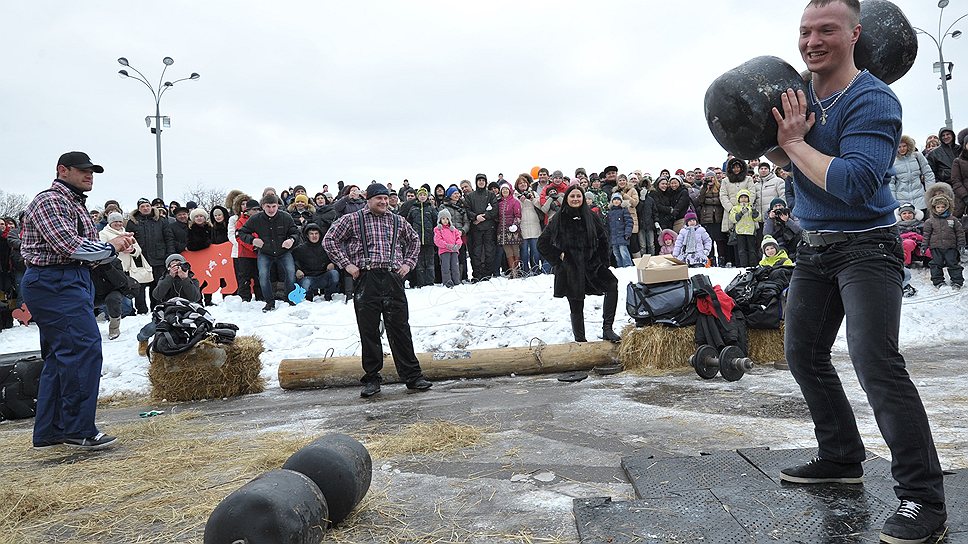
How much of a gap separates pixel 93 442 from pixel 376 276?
10.2 ft

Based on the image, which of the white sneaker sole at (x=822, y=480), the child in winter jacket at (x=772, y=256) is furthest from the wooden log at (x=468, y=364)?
the white sneaker sole at (x=822, y=480)

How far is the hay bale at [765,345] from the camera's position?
8.54 m

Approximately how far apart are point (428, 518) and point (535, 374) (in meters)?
5.34

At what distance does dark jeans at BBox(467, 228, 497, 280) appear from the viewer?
47.9ft

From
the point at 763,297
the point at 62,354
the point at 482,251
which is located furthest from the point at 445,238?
the point at 62,354

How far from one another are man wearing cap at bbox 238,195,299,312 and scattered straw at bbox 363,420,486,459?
7.93m

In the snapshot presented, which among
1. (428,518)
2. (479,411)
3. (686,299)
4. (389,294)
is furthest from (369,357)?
(428,518)

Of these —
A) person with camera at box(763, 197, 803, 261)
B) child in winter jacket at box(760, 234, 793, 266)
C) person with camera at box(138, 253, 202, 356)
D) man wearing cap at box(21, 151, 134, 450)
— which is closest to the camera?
man wearing cap at box(21, 151, 134, 450)

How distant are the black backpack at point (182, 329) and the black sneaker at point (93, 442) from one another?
2.49m

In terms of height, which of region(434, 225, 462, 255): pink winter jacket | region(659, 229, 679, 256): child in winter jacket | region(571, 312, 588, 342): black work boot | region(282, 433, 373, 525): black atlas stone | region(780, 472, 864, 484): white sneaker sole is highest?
region(434, 225, 462, 255): pink winter jacket

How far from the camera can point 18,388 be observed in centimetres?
781

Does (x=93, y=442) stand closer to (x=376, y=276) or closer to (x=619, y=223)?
(x=376, y=276)

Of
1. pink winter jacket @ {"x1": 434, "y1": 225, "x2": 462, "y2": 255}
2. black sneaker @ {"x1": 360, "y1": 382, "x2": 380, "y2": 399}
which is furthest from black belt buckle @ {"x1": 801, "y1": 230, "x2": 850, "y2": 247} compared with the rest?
pink winter jacket @ {"x1": 434, "y1": 225, "x2": 462, "y2": 255}

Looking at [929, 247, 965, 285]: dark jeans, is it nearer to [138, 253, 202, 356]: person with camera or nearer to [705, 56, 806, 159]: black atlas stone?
[705, 56, 806, 159]: black atlas stone
